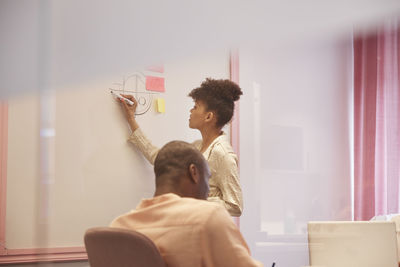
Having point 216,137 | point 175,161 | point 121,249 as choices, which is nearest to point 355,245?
point 216,137

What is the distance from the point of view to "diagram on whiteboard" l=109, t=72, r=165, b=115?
103 inches

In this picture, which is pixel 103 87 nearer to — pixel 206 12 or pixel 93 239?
pixel 206 12

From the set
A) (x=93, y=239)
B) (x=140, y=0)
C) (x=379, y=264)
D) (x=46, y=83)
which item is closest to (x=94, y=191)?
(x=46, y=83)

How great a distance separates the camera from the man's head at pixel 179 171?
4.90ft

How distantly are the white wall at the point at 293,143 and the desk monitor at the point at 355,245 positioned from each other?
0.73 metres

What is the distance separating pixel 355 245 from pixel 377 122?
1.30 metres

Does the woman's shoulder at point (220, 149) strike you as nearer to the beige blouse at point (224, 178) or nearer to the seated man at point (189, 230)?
the beige blouse at point (224, 178)

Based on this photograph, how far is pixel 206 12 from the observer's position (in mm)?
2998

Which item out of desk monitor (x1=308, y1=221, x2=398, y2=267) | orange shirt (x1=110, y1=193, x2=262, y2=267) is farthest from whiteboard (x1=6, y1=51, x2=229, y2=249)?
orange shirt (x1=110, y1=193, x2=262, y2=267)

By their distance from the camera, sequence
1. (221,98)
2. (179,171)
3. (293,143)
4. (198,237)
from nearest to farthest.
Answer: (198,237)
(179,171)
(221,98)
(293,143)

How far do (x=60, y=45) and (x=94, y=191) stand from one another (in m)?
0.68

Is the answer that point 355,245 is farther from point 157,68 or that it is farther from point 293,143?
point 157,68

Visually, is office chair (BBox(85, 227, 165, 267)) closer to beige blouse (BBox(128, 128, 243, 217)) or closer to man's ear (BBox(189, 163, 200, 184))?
man's ear (BBox(189, 163, 200, 184))

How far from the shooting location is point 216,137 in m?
2.54
